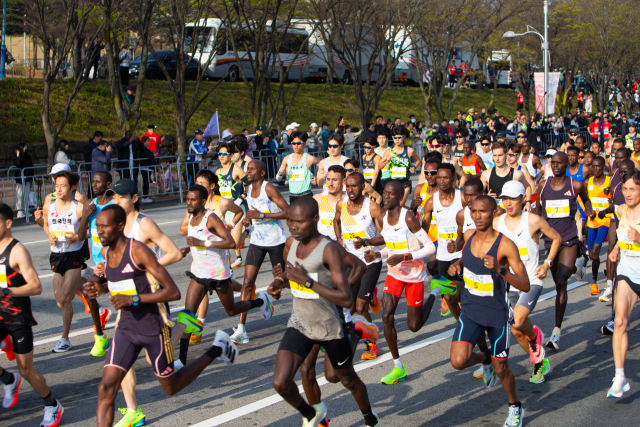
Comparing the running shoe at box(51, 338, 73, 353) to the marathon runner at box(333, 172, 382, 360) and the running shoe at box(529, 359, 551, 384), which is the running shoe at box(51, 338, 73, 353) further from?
the running shoe at box(529, 359, 551, 384)

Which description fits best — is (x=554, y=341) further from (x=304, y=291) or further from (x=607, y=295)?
(x=304, y=291)

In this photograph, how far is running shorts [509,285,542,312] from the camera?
624cm

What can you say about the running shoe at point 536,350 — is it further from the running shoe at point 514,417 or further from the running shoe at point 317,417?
the running shoe at point 317,417

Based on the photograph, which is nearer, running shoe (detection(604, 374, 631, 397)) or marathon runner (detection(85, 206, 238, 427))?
marathon runner (detection(85, 206, 238, 427))

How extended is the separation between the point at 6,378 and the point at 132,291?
147 centimetres

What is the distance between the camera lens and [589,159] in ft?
37.6

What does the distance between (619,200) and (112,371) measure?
7.23 m

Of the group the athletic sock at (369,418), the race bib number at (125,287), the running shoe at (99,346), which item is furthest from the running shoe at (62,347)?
the athletic sock at (369,418)

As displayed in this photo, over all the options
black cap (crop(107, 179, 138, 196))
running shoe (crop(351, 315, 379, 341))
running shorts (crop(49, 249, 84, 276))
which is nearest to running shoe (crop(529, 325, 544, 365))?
running shoe (crop(351, 315, 379, 341))

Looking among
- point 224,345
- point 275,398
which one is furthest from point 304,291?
point 275,398

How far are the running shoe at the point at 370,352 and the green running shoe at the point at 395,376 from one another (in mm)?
604

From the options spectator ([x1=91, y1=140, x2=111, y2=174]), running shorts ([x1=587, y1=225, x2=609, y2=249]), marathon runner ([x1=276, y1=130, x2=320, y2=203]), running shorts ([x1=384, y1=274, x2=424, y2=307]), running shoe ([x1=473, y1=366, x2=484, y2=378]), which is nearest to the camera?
running shoe ([x1=473, y1=366, x2=484, y2=378])

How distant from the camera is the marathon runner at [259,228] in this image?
7.91m

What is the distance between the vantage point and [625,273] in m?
6.21
